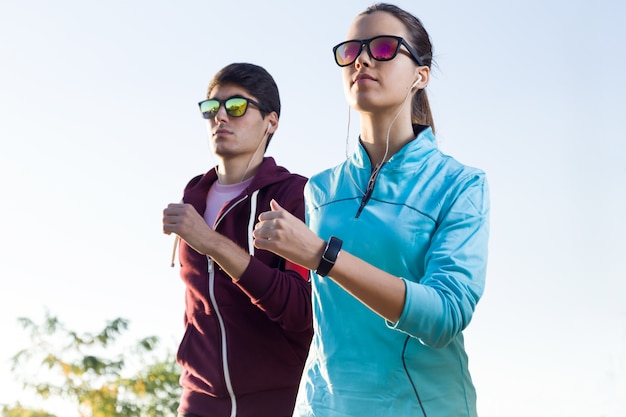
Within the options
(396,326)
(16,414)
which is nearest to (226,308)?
(396,326)

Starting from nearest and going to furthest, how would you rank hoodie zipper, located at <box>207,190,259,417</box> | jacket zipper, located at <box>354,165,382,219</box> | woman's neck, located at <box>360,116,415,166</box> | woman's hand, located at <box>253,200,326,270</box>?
woman's hand, located at <box>253,200,326,270</box> → jacket zipper, located at <box>354,165,382,219</box> → woman's neck, located at <box>360,116,415,166</box> → hoodie zipper, located at <box>207,190,259,417</box>

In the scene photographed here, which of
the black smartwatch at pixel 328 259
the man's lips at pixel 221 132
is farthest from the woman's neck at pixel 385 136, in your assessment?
the man's lips at pixel 221 132

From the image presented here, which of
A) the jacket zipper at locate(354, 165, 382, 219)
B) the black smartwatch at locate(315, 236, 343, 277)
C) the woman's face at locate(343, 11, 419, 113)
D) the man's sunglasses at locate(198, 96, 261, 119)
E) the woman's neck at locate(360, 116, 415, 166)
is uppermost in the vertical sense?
the man's sunglasses at locate(198, 96, 261, 119)

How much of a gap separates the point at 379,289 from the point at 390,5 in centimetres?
117

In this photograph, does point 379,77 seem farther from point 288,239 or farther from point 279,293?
point 279,293

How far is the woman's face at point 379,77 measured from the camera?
2.92m

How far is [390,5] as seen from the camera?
3156 mm

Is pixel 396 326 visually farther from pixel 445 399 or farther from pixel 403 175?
pixel 403 175

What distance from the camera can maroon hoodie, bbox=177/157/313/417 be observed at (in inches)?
152

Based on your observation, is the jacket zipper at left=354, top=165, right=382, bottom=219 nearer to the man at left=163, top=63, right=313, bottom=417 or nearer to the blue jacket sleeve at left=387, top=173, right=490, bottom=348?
the blue jacket sleeve at left=387, top=173, right=490, bottom=348

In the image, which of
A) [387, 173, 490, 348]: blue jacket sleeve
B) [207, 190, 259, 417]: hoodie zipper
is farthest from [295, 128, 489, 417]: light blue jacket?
[207, 190, 259, 417]: hoodie zipper

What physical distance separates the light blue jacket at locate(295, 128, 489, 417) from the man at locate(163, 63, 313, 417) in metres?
0.89

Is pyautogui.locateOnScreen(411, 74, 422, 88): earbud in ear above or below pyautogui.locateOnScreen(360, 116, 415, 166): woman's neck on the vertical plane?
above

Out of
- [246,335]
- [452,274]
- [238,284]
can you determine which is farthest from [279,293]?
[452,274]
